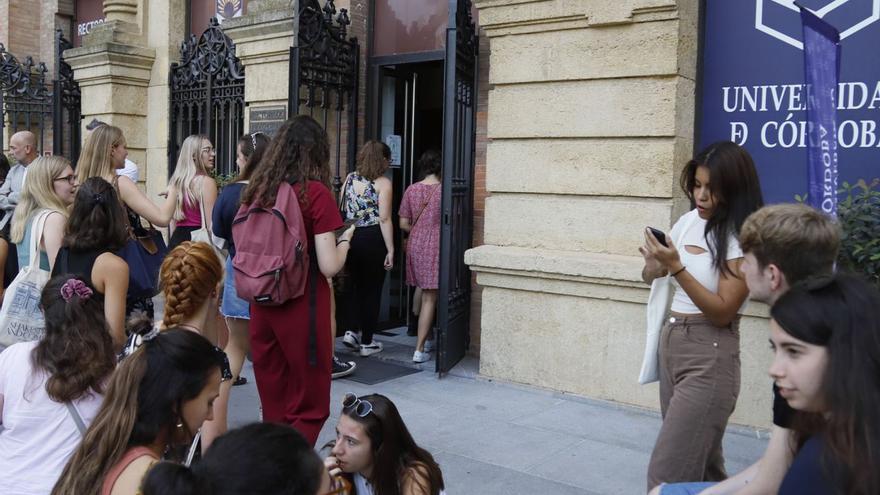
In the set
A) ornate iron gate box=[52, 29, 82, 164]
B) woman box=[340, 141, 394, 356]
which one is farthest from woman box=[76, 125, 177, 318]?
ornate iron gate box=[52, 29, 82, 164]

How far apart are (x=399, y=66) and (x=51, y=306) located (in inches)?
234

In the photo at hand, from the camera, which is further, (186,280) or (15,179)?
(15,179)

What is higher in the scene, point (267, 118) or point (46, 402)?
point (267, 118)

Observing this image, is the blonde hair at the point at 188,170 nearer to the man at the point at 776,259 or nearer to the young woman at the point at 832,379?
the man at the point at 776,259

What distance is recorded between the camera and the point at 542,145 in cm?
652

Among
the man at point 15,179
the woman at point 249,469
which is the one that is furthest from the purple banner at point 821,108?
the man at point 15,179

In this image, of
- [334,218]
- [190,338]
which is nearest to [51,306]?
[190,338]

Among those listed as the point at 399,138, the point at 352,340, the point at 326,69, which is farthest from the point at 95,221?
the point at 399,138

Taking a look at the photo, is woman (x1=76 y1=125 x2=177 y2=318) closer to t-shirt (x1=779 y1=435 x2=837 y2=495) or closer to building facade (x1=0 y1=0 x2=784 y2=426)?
building facade (x1=0 y1=0 x2=784 y2=426)

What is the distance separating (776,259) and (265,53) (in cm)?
703

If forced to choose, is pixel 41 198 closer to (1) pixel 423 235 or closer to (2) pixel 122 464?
(2) pixel 122 464

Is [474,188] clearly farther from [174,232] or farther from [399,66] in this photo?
[174,232]

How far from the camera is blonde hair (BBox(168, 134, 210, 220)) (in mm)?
6406

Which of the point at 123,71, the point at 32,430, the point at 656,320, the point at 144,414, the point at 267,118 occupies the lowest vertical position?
the point at 32,430
